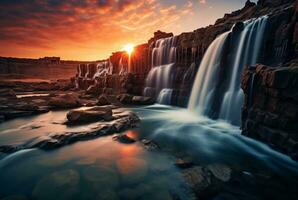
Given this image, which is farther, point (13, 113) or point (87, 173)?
point (13, 113)

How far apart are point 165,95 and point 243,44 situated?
978 centimetres

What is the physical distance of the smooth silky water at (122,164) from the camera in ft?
14.8

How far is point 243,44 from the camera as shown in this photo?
→ 38.4ft

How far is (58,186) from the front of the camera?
4566mm

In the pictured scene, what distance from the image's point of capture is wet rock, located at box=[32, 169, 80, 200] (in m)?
4.24

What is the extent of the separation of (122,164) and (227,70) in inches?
420

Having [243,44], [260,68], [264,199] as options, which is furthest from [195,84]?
[264,199]

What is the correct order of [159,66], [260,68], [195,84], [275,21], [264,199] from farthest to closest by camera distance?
[159,66] < [195,84] < [275,21] < [260,68] < [264,199]

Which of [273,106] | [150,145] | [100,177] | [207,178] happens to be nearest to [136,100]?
[150,145]

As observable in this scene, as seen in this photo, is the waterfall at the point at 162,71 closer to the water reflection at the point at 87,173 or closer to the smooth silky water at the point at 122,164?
the smooth silky water at the point at 122,164

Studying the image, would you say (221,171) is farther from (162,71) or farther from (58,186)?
(162,71)

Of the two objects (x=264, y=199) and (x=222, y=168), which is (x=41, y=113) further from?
(x=264, y=199)

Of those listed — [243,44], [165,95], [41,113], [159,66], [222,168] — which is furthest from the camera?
[159,66]

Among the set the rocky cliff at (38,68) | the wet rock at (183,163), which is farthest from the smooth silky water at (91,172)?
the rocky cliff at (38,68)
